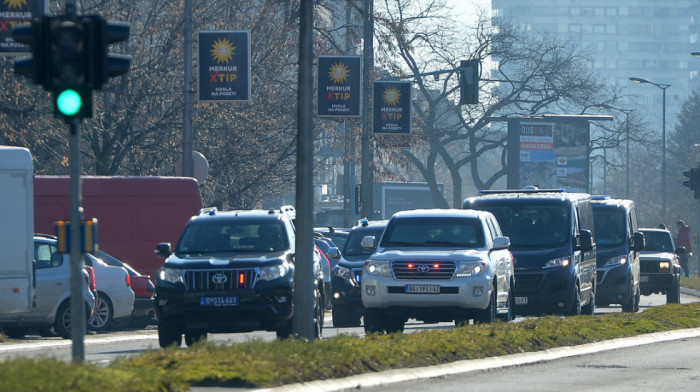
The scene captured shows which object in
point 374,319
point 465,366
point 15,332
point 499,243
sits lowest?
point 15,332

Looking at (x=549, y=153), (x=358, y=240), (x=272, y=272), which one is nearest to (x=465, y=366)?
(x=272, y=272)

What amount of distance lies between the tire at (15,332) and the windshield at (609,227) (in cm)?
1187

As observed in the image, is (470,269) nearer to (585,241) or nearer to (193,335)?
(193,335)

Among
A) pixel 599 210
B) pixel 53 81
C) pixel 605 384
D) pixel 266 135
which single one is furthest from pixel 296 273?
pixel 266 135

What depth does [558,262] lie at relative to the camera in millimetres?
22703

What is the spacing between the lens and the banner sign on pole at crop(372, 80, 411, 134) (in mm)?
33469

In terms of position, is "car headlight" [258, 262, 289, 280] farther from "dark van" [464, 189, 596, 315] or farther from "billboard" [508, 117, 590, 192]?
"billboard" [508, 117, 590, 192]

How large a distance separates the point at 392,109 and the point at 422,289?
1581 cm

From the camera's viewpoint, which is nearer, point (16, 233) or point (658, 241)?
point (16, 233)

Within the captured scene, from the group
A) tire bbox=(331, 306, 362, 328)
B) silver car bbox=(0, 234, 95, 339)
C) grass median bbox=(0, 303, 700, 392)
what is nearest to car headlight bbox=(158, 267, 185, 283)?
grass median bbox=(0, 303, 700, 392)

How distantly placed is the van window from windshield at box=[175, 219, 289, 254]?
21.6 ft

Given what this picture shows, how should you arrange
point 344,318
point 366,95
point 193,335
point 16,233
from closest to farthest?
point 193,335
point 16,233
point 344,318
point 366,95

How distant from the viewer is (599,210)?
2812 cm

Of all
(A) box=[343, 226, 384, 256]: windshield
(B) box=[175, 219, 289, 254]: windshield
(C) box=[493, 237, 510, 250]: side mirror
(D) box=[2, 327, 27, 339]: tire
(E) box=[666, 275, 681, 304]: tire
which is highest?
(B) box=[175, 219, 289, 254]: windshield
